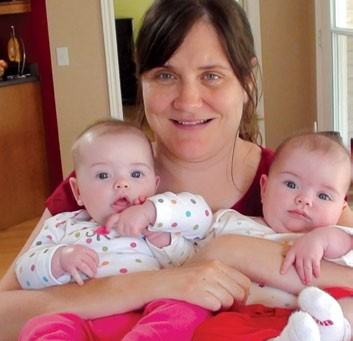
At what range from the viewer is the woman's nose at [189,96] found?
155 centimetres

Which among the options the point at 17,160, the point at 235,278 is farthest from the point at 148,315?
the point at 17,160

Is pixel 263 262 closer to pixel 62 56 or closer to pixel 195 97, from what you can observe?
pixel 195 97

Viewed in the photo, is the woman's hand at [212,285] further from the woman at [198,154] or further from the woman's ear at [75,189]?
the woman's ear at [75,189]

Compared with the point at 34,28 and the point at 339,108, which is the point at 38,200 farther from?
the point at 339,108

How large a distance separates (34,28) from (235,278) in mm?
4028

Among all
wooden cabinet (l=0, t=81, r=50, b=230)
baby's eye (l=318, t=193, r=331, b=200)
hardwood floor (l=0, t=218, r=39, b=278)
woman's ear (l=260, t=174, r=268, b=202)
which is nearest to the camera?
baby's eye (l=318, t=193, r=331, b=200)

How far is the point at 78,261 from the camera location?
1389 millimetres

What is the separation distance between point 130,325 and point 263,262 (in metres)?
0.30

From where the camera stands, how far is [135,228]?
4.74 feet

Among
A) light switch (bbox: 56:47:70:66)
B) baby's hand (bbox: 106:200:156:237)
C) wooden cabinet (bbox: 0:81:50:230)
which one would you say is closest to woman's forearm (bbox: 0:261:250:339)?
baby's hand (bbox: 106:200:156:237)

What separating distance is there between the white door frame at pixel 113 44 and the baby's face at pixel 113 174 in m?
3.32

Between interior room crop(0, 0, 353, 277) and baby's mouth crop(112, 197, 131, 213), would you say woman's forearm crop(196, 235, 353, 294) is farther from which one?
interior room crop(0, 0, 353, 277)

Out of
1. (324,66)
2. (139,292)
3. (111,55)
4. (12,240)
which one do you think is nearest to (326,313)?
(139,292)

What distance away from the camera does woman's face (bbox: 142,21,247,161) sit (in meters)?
1.55
